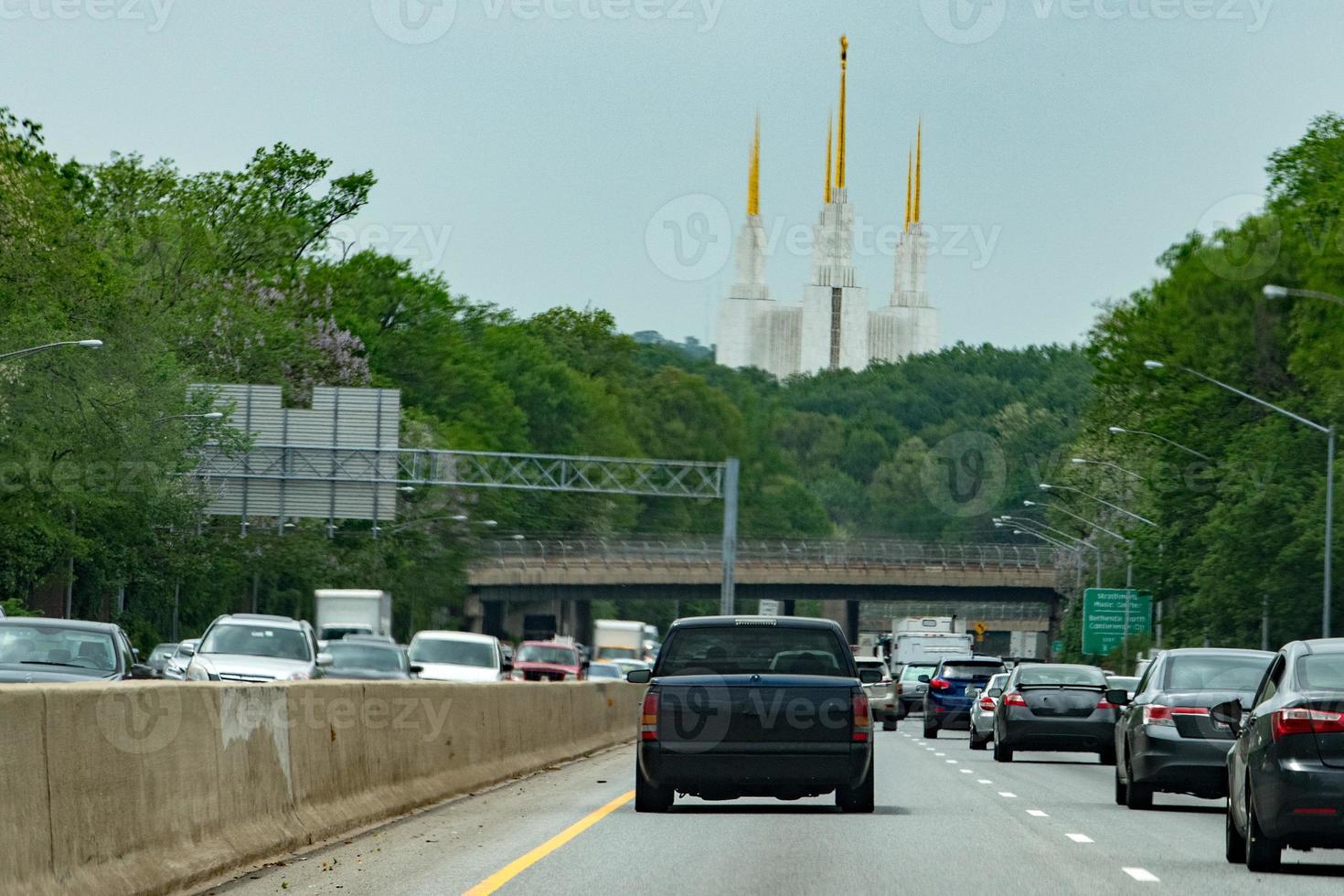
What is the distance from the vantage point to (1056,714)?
31.7 m

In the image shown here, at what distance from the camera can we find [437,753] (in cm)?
2088

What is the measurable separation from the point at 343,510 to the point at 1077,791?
42109mm

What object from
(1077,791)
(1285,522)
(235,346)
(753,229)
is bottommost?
(1077,791)

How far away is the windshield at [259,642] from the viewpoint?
31.7m

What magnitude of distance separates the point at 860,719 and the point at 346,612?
53226mm

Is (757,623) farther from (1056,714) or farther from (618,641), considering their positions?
(618,641)

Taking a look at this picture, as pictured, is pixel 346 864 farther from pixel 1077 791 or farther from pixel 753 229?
pixel 753 229

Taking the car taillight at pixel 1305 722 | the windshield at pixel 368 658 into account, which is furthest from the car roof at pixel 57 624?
the windshield at pixel 368 658

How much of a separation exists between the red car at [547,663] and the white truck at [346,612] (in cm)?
1734

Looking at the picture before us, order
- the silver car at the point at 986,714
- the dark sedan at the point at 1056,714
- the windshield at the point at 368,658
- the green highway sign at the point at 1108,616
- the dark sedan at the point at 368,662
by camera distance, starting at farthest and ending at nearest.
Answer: the green highway sign at the point at 1108,616 → the silver car at the point at 986,714 → the windshield at the point at 368,658 → the dark sedan at the point at 368,662 → the dark sedan at the point at 1056,714

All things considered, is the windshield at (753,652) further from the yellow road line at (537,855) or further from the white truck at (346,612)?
the white truck at (346,612)

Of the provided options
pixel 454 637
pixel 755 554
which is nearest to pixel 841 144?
pixel 755 554

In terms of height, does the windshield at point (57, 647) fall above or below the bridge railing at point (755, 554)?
below

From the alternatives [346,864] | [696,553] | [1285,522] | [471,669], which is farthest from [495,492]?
[346,864]
